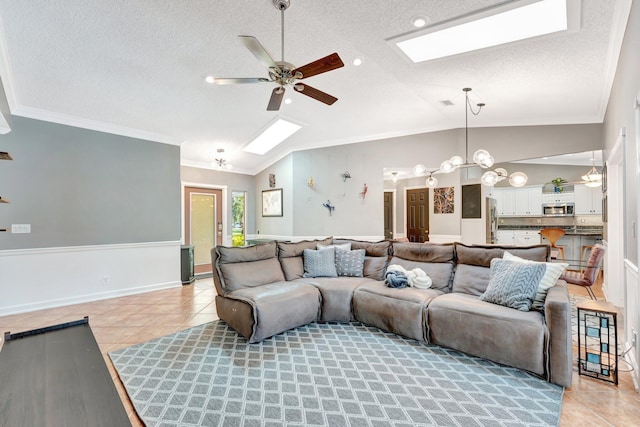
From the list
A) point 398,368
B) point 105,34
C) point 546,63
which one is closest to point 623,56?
point 546,63

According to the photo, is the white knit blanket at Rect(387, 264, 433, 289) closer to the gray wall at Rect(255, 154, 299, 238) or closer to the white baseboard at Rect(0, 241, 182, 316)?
the gray wall at Rect(255, 154, 299, 238)

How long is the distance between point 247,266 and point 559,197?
800cm

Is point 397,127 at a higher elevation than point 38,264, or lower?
higher

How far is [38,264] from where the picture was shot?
4133 mm

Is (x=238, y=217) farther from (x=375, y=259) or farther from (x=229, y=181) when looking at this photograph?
(x=375, y=259)

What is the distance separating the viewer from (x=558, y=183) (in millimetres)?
7484

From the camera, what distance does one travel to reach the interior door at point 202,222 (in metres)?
6.79

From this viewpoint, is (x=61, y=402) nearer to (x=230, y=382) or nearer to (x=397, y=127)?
(x=230, y=382)

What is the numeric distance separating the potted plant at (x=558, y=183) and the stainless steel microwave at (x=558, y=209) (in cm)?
36

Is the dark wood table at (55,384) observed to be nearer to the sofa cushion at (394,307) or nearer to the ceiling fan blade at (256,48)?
the ceiling fan blade at (256,48)

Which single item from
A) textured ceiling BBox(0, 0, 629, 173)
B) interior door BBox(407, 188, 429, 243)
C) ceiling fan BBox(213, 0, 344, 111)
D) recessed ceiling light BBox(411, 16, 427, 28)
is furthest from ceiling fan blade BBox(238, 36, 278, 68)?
interior door BBox(407, 188, 429, 243)

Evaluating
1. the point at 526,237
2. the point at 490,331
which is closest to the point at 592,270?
the point at 490,331

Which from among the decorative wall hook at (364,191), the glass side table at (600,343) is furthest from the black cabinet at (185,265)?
the glass side table at (600,343)

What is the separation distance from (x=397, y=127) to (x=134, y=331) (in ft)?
16.3
